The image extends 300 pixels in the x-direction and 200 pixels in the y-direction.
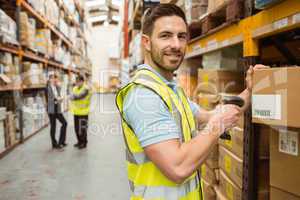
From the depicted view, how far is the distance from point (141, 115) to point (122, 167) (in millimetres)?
3259

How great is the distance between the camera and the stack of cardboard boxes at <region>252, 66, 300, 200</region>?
1.19 metres

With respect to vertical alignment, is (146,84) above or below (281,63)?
below

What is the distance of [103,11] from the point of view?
2659cm

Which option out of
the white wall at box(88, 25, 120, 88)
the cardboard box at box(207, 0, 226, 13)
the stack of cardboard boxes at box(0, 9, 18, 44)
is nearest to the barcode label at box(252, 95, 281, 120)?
the cardboard box at box(207, 0, 226, 13)

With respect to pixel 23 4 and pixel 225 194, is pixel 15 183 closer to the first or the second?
pixel 225 194

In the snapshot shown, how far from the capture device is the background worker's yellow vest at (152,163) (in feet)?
3.85

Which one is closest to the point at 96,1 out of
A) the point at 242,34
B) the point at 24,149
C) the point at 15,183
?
the point at 24,149

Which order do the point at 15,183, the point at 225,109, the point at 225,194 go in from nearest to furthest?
the point at 225,109 → the point at 225,194 → the point at 15,183

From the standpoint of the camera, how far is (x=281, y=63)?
2.33m

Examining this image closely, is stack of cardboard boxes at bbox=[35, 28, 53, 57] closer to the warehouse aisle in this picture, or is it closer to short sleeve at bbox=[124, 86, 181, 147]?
the warehouse aisle

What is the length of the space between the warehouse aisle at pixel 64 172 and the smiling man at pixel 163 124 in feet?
6.70

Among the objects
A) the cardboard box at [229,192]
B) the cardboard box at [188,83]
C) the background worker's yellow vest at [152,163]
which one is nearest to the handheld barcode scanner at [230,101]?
the background worker's yellow vest at [152,163]

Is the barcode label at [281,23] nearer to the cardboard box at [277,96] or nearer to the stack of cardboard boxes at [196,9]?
the cardboard box at [277,96]

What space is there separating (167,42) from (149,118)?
364 millimetres
